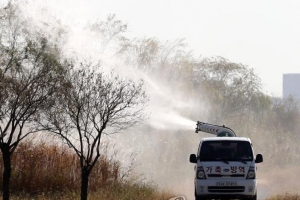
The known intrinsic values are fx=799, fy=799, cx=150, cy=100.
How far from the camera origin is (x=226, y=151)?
81.2 ft

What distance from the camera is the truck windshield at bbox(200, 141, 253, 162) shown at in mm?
24584

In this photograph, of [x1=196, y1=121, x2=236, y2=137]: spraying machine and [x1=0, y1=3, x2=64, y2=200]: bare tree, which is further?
[x1=196, y1=121, x2=236, y2=137]: spraying machine

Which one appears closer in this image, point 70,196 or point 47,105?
point 47,105

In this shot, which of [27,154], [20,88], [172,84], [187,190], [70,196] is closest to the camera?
[20,88]

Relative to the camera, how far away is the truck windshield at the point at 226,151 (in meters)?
24.6

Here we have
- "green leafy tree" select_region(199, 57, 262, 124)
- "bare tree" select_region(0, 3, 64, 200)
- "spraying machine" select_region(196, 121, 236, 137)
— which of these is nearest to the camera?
"bare tree" select_region(0, 3, 64, 200)

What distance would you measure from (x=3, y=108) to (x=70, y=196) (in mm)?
6799

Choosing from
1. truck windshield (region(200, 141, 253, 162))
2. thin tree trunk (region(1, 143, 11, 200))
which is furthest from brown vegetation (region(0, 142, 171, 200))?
truck windshield (region(200, 141, 253, 162))

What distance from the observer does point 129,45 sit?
181 ft

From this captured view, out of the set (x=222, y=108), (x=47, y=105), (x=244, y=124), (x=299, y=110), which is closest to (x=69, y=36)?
(x=47, y=105)

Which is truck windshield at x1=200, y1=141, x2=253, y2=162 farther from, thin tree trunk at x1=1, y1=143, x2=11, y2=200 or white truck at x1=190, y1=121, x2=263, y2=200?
thin tree trunk at x1=1, y1=143, x2=11, y2=200

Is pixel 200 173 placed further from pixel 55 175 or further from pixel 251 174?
pixel 55 175

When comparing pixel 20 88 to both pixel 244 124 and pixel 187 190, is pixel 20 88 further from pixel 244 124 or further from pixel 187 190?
pixel 244 124

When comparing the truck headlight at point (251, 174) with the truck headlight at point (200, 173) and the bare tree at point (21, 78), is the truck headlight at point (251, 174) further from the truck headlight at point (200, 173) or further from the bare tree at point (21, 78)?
the bare tree at point (21, 78)
